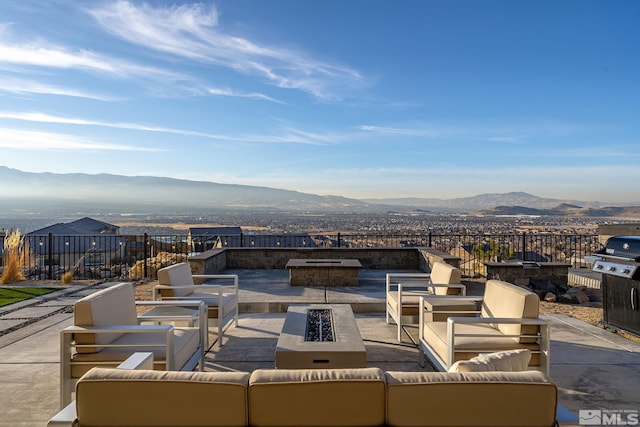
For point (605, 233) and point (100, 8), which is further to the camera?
point (100, 8)

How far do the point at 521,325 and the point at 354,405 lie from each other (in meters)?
2.48

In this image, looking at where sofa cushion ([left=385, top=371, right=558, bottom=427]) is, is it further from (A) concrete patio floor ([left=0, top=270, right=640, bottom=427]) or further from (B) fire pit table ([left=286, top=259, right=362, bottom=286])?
(B) fire pit table ([left=286, top=259, right=362, bottom=286])

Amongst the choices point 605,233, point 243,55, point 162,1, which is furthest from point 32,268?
point 605,233

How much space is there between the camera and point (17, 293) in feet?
27.8

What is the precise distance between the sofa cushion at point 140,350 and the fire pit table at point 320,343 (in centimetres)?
77

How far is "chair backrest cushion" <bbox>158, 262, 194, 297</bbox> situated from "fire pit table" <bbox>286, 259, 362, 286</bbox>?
9.59 feet

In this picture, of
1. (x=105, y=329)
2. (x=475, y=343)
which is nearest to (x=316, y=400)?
(x=105, y=329)

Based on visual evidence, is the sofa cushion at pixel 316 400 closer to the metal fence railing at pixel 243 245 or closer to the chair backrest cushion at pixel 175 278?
the chair backrest cushion at pixel 175 278

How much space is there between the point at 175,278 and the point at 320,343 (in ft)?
7.81

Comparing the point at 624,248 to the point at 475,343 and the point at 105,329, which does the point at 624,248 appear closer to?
the point at 475,343

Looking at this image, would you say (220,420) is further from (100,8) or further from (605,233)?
(100,8)

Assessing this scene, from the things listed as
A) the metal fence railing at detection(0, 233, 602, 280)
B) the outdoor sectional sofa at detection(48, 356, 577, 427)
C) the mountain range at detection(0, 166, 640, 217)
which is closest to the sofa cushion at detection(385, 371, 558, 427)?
the outdoor sectional sofa at detection(48, 356, 577, 427)

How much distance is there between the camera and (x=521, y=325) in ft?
11.9

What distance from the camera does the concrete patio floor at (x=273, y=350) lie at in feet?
11.7
